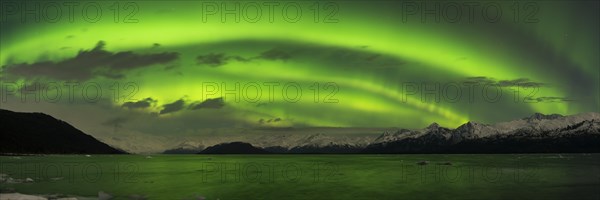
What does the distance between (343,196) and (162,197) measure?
19691 millimetres

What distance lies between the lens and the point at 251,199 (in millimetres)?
50531

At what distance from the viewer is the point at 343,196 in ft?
177

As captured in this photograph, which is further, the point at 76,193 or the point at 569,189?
the point at 569,189

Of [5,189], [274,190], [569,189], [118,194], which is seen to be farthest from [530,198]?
[5,189]

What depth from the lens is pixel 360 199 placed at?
5134 centimetres

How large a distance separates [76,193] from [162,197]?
33.9 ft

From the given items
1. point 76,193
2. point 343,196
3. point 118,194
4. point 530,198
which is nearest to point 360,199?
point 343,196

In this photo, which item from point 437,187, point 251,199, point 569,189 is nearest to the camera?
point 251,199

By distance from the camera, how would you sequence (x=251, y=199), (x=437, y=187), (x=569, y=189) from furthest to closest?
(x=437, y=187) < (x=569, y=189) < (x=251, y=199)

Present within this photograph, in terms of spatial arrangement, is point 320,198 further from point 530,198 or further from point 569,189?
point 569,189

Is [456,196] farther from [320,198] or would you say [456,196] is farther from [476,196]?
[320,198]

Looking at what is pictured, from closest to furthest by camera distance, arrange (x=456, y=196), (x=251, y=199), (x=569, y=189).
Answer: (x=251, y=199)
(x=456, y=196)
(x=569, y=189)

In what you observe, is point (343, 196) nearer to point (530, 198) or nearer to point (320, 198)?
point (320, 198)

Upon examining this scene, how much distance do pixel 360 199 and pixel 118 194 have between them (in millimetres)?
26818
